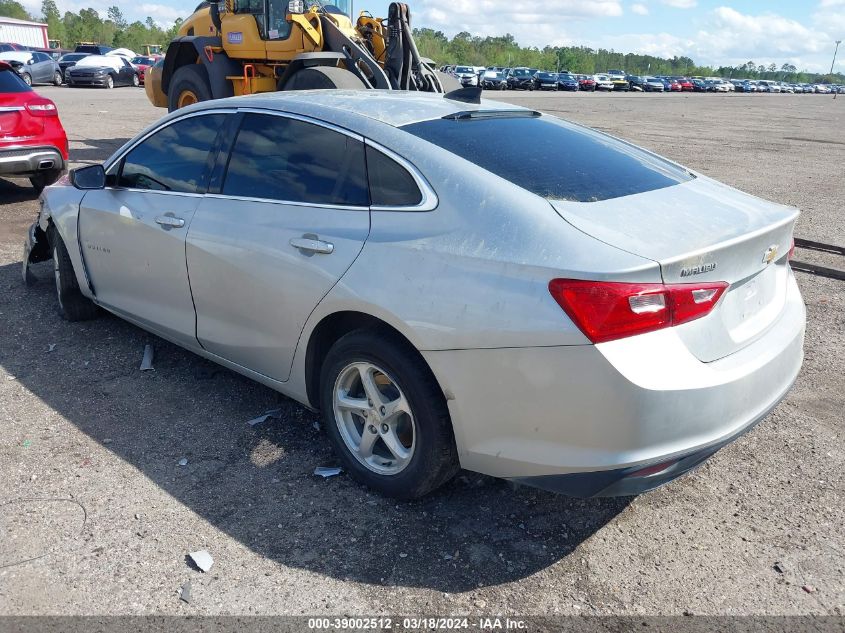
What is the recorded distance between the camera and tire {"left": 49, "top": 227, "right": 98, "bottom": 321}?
16.6 ft

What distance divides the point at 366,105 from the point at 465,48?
112716mm

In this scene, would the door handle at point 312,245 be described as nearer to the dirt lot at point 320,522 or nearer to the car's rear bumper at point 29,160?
the dirt lot at point 320,522

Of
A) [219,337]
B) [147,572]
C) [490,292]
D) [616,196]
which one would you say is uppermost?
[616,196]

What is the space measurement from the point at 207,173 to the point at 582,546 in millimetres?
2619

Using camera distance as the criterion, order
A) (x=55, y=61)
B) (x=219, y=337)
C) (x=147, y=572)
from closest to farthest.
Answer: (x=147, y=572), (x=219, y=337), (x=55, y=61)

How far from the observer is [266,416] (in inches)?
158

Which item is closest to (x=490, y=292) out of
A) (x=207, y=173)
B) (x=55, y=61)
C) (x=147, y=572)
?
(x=147, y=572)

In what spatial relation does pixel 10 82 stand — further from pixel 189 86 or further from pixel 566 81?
pixel 566 81

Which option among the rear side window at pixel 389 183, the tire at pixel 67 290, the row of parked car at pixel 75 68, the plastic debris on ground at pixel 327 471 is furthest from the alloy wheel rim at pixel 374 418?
the row of parked car at pixel 75 68

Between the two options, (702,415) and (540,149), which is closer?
(702,415)

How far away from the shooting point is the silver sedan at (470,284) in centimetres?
255

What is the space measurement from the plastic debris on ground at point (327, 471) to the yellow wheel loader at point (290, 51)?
803cm

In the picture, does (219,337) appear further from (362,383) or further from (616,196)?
(616,196)

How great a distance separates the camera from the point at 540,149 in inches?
134
